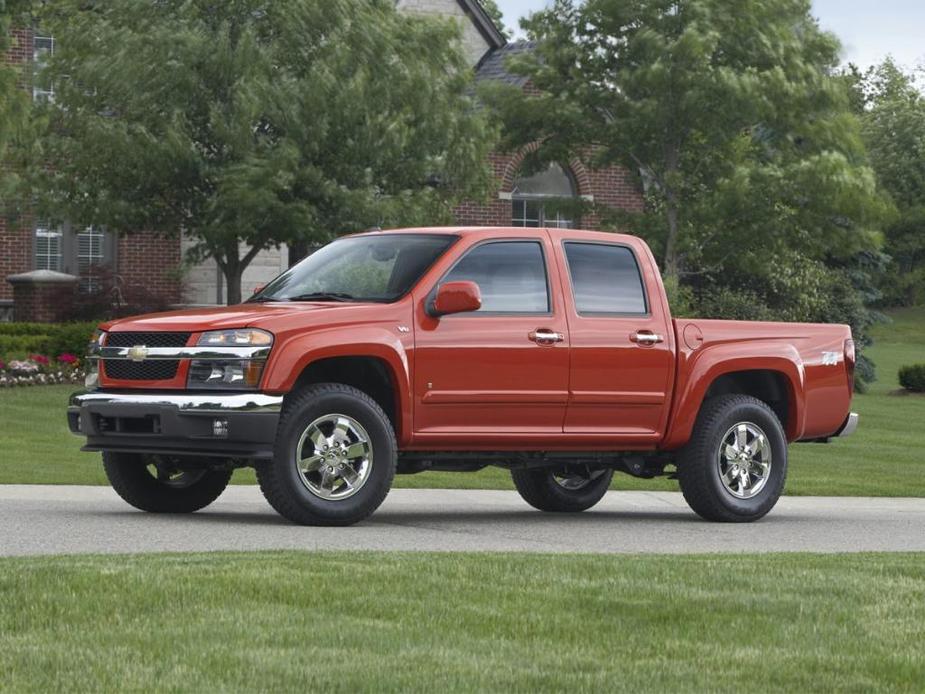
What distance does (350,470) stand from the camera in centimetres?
1239

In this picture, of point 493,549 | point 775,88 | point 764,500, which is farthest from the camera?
point 775,88

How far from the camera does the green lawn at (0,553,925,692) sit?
6.57 m

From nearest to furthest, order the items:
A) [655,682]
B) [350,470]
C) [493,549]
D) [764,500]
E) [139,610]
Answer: [655,682] < [139,610] < [493,549] < [350,470] < [764,500]

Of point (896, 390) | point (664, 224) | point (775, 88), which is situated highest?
point (775, 88)

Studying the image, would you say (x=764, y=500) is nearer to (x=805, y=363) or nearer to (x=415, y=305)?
(x=805, y=363)

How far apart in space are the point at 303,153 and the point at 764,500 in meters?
16.2

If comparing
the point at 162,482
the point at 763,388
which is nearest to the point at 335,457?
the point at 162,482

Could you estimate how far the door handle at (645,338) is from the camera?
1362 centimetres

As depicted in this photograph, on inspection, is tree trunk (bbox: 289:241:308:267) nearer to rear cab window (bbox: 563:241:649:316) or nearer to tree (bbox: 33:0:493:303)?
tree (bbox: 33:0:493:303)

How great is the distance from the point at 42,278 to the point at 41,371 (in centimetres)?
464

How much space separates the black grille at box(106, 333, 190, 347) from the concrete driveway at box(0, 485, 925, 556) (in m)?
1.17

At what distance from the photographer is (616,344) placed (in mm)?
13531

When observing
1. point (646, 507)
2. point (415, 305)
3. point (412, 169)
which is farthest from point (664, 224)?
point (415, 305)

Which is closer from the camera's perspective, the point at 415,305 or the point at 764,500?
the point at 415,305
